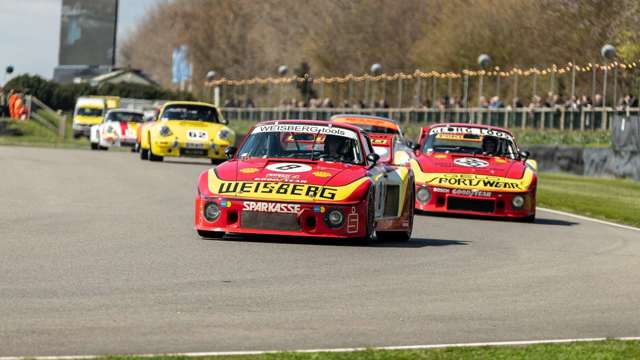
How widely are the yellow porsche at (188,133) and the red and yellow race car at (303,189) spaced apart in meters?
18.3

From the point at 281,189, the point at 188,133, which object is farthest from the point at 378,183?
the point at 188,133

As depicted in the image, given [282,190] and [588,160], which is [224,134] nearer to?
[588,160]

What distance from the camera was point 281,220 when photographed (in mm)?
14297

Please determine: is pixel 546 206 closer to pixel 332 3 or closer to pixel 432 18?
pixel 432 18

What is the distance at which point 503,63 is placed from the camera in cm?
6975

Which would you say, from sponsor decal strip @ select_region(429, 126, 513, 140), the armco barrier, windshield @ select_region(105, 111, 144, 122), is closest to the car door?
sponsor decal strip @ select_region(429, 126, 513, 140)

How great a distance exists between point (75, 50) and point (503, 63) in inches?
1894

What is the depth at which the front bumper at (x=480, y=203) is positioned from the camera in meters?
19.8

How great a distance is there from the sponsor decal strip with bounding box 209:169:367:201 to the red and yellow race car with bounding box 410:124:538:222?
555cm

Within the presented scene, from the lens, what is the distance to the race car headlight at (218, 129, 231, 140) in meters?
34.5

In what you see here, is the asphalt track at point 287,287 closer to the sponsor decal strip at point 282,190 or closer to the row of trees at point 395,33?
the sponsor decal strip at point 282,190

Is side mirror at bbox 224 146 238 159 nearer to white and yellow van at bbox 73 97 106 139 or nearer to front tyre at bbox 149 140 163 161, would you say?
front tyre at bbox 149 140 163 161

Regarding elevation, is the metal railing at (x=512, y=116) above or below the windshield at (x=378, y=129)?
above

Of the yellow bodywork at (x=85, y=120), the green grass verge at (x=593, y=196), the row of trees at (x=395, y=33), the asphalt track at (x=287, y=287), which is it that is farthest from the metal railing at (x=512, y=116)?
the asphalt track at (x=287, y=287)
